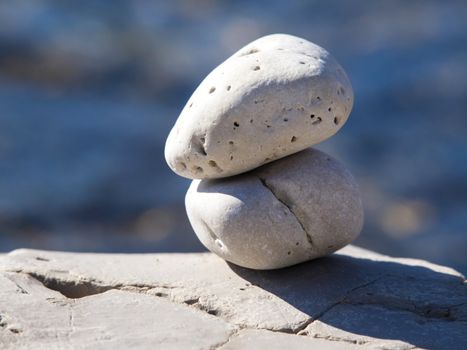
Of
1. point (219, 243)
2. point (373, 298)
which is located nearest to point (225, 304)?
point (219, 243)

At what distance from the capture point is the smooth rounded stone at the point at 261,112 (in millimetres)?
3699

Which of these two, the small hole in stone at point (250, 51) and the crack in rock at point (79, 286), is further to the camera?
the small hole in stone at point (250, 51)

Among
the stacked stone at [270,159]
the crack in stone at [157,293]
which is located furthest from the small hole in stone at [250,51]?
the crack in stone at [157,293]

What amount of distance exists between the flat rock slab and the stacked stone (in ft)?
0.52

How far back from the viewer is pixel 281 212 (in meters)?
3.78

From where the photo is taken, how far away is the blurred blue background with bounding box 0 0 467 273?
828 cm

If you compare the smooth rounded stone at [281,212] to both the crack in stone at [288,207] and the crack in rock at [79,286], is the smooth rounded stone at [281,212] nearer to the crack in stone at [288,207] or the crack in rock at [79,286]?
the crack in stone at [288,207]

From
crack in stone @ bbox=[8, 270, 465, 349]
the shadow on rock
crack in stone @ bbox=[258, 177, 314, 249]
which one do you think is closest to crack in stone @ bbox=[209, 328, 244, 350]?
crack in stone @ bbox=[8, 270, 465, 349]

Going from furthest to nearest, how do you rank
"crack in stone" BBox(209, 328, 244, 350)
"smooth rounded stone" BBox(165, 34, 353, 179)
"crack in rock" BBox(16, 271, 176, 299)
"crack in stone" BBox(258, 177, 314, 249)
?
"crack in rock" BBox(16, 271, 176, 299) → "crack in stone" BBox(258, 177, 314, 249) → "smooth rounded stone" BBox(165, 34, 353, 179) → "crack in stone" BBox(209, 328, 244, 350)

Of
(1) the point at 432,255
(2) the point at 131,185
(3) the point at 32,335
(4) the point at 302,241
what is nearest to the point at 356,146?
(1) the point at 432,255

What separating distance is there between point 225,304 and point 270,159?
594 mm

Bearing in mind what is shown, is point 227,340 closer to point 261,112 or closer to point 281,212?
point 281,212

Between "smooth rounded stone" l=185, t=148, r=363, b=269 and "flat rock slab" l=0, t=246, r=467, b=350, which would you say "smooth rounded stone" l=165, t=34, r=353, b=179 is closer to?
"smooth rounded stone" l=185, t=148, r=363, b=269

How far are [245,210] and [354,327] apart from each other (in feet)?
2.00
